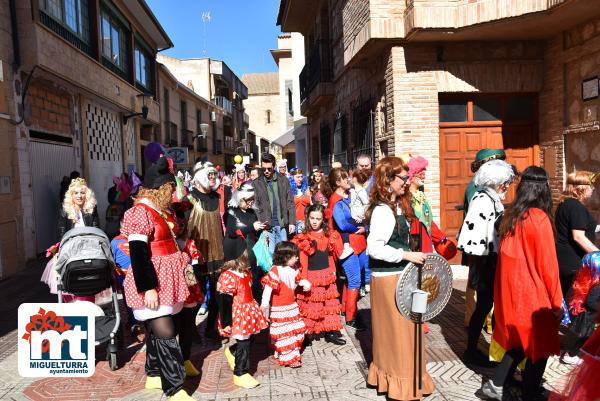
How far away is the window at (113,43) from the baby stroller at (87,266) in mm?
12003

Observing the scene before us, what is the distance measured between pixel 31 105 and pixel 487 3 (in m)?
9.43

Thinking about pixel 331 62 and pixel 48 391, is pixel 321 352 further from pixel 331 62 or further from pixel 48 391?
pixel 331 62

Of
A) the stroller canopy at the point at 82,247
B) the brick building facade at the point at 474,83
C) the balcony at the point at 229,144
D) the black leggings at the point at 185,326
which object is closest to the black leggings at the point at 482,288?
the black leggings at the point at 185,326

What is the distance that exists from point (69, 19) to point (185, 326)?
432 inches

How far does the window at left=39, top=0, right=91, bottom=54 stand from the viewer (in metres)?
11.2

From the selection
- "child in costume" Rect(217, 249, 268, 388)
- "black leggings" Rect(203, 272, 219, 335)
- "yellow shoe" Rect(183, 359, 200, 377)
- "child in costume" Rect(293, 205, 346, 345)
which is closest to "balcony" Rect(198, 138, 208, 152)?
"black leggings" Rect(203, 272, 219, 335)

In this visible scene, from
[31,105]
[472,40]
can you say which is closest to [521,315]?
[472,40]

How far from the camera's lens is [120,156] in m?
18.3

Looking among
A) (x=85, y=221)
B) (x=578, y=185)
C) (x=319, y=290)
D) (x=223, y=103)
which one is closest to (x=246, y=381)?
(x=319, y=290)

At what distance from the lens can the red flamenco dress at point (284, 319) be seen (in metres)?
4.69

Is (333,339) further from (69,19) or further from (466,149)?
(69,19)

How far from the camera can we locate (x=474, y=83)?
924 cm

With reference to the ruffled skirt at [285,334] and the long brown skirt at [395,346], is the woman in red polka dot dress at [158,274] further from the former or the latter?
the long brown skirt at [395,346]

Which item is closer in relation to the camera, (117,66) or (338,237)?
(338,237)
